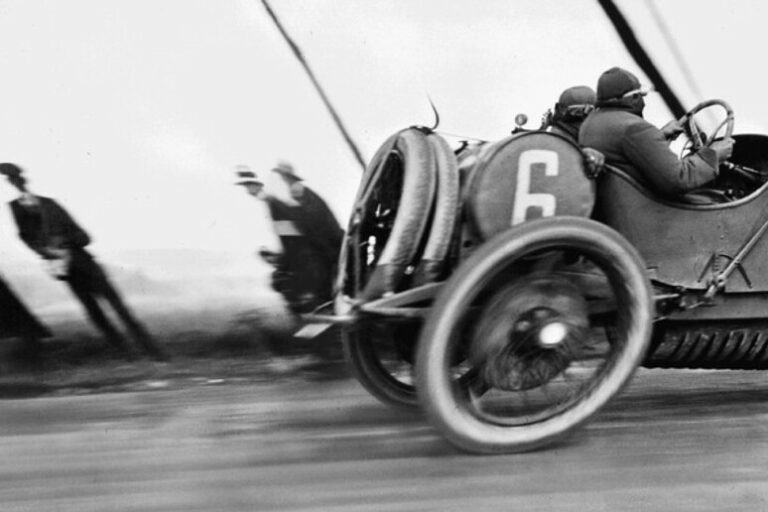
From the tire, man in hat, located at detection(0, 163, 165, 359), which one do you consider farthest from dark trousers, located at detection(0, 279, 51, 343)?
the tire

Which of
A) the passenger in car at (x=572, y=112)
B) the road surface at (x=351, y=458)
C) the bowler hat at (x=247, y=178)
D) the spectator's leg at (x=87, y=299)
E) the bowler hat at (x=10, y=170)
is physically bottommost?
the road surface at (x=351, y=458)

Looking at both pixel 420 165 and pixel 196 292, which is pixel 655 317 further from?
pixel 196 292

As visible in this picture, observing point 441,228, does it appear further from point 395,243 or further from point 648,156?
point 648,156

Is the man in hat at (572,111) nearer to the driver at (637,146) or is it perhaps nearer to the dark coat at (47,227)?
the driver at (637,146)

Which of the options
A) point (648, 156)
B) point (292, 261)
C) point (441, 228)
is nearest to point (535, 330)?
point (441, 228)

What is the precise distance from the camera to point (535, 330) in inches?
151

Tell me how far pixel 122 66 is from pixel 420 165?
1946 mm

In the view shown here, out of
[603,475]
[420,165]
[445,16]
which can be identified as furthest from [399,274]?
[445,16]

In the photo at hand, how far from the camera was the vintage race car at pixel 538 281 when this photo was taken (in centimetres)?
367

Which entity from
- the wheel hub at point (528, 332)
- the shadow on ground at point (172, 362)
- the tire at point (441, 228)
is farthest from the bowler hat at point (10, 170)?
the wheel hub at point (528, 332)

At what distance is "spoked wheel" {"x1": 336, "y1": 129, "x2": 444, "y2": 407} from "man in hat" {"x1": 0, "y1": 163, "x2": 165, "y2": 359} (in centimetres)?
138

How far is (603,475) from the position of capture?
3633 mm

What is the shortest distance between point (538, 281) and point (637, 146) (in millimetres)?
599

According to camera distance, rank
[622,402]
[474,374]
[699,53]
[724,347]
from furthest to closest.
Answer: [699,53] < [622,402] < [724,347] < [474,374]
